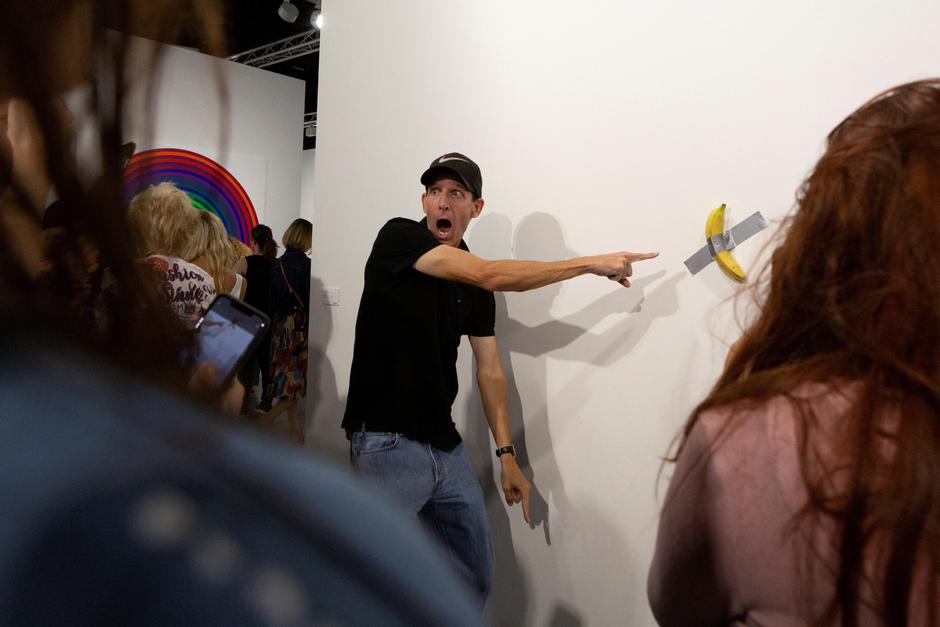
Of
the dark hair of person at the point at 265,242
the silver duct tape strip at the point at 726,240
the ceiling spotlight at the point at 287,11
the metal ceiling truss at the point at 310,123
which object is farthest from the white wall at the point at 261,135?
the metal ceiling truss at the point at 310,123

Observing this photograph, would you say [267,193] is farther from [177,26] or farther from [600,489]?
[177,26]

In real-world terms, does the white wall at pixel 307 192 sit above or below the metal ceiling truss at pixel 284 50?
below

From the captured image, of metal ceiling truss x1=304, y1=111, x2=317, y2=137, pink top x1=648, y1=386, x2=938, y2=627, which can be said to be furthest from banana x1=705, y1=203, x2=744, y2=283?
metal ceiling truss x1=304, y1=111, x2=317, y2=137

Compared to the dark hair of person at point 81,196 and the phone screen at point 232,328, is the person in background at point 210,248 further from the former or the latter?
the dark hair of person at point 81,196

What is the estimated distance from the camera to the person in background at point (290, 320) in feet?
15.5

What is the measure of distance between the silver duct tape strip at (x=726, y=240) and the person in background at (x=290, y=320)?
306cm

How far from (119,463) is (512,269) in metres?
2.02

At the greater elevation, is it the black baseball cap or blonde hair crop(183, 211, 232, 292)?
the black baseball cap

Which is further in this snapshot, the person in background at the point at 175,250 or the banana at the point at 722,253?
the person in background at the point at 175,250

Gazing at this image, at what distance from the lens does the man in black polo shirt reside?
2.16m

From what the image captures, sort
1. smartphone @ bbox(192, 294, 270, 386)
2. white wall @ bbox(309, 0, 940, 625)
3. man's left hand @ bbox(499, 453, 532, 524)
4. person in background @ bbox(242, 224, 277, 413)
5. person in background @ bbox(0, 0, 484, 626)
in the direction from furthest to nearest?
person in background @ bbox(242, 224, 277, 413), man's left hand @ bbox(499, 453, 532, 524), white wall @ bbox(309, 0, 940, 625), smartphone @ bbox(192, 294, 270, 386), person in background @ bbox(0, 0, 484, 626)

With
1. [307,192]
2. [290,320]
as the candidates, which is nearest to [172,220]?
[290,320]

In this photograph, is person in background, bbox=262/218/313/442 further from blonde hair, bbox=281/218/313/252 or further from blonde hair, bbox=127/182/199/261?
blonde hair, bbox=127/182/199/261

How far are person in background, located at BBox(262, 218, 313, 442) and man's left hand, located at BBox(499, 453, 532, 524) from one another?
2.39m
